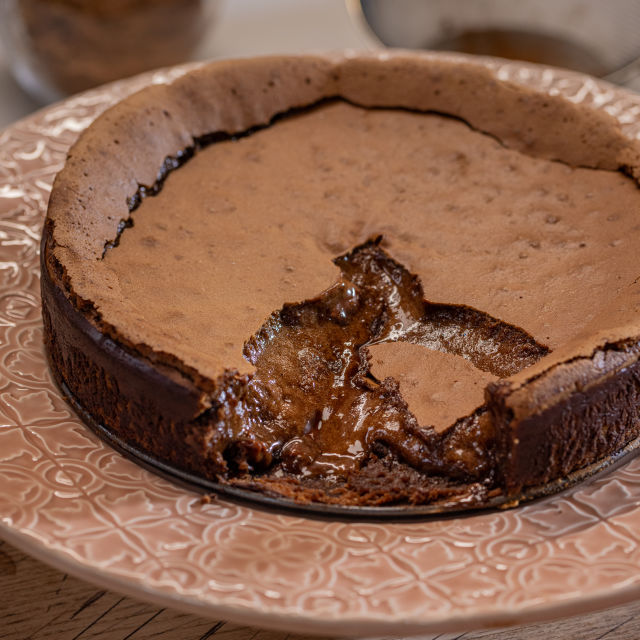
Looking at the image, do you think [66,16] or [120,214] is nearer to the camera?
[120,214]

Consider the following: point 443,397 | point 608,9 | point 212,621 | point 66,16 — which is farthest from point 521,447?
point 608,9

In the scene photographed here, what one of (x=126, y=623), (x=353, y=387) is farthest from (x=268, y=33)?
(x=126, y=623)

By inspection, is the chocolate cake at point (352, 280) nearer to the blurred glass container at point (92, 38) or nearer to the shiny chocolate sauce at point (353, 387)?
the shiny chocolate sauce at point (353, 387)

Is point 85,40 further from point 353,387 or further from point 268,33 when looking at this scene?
point 353,387

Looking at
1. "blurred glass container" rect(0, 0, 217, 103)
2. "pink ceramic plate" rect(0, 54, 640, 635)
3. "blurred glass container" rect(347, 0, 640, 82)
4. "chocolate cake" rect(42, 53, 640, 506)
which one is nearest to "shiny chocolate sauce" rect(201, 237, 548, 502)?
"chocolate cake" rect(42, 53, 640, 506)

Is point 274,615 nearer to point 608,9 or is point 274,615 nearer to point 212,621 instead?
point 212,621

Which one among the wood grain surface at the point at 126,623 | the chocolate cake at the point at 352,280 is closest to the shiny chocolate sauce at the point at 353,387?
the chocolate cake at the point at 352,280

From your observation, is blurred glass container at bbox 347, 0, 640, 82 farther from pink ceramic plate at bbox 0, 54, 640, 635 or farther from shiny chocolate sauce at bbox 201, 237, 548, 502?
pink ceramic plate at bbox 0, 54, 640, 635
